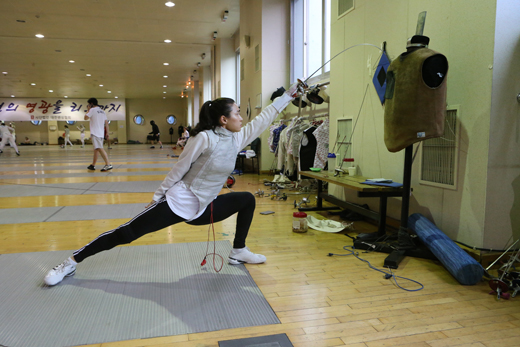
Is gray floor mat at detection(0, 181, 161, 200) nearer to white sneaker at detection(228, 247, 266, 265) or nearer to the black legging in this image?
white sneaker at detection(228, 247, 266, 265)

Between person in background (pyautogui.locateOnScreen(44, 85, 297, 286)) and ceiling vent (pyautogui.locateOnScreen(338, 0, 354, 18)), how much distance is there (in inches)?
98.3

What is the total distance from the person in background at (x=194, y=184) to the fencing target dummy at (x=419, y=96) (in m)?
0.99

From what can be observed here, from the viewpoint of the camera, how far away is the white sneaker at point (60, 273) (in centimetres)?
217

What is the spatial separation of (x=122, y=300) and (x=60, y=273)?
19.6 inches

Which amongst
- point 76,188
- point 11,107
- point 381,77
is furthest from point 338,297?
point 11,107

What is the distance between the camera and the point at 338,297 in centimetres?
206

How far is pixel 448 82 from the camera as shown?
2.79 metres

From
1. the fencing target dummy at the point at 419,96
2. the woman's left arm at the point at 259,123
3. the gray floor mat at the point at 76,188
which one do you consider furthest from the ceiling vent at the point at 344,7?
the gray floor mat at the point at 76,188

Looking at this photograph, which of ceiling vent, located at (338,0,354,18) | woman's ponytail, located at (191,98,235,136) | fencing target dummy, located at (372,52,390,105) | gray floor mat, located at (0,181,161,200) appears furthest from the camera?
gray floor mat, located at (0,181,161,200)

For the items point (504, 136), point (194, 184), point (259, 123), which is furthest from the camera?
point (504, 136)

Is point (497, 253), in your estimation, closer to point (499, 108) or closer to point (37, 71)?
point (499, 108)

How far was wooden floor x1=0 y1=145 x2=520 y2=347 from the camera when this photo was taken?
1.65 metres

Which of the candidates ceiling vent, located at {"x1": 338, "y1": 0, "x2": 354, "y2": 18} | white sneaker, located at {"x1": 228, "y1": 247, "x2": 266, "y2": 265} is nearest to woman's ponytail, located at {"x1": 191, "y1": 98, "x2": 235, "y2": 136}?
white sneaker, located at {"x1": 228, "y1": 247, "x2": 266, "y2": 265}

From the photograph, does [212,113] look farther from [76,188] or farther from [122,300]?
[76,188]
